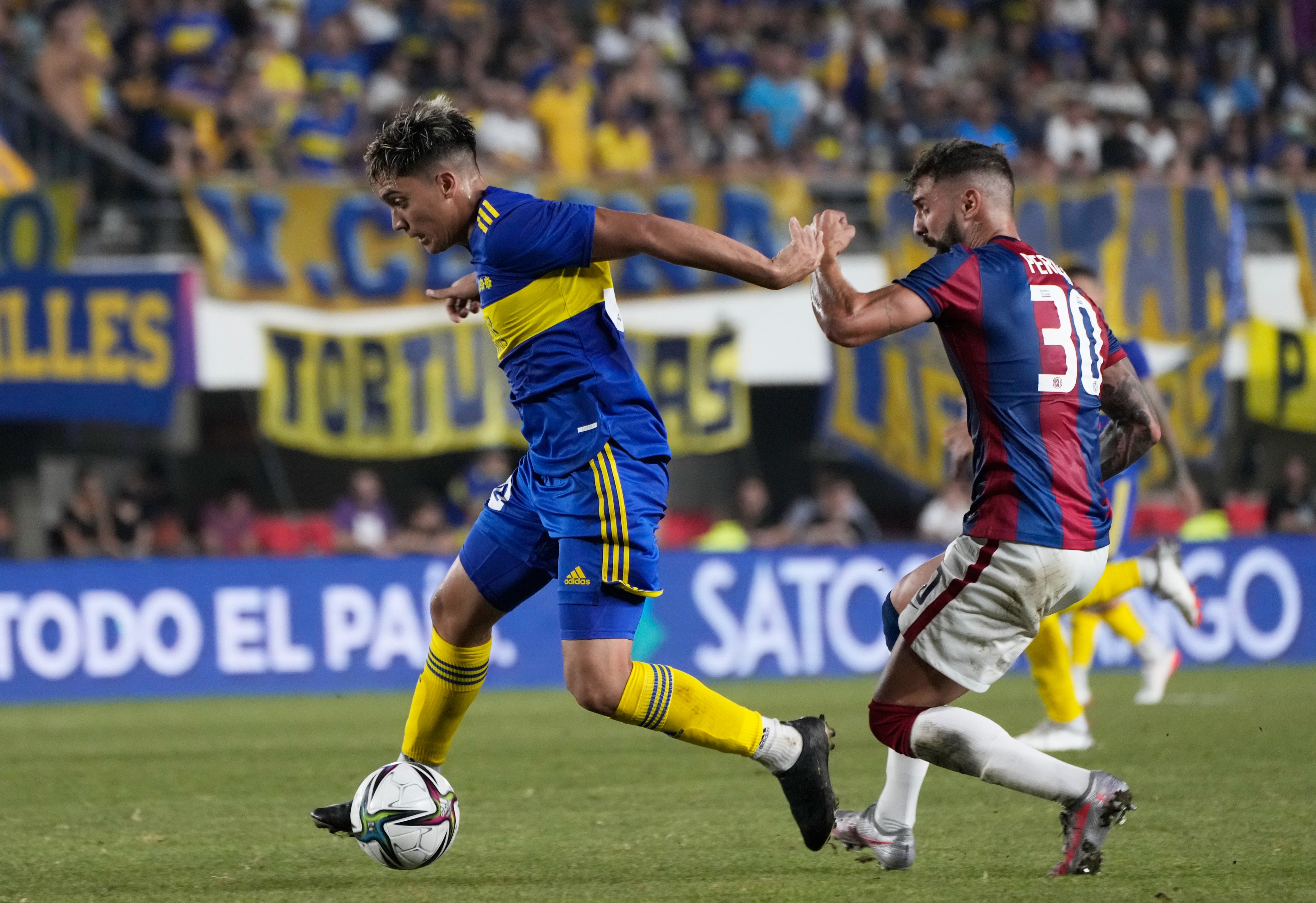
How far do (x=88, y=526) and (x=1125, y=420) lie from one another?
34.4 ft

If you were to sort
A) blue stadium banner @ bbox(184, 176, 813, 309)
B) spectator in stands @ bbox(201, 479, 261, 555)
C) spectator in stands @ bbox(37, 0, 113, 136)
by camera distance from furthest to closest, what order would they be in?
1. spectator in stands @ bbox(201, 479, 261, 555)
2. spectator in stands @ bbox(37, 0, 113, 136)
3. blue stadium banner @ bbox(184, 176, 813, 309)

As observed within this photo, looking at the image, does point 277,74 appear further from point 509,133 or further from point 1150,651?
point 1150,651

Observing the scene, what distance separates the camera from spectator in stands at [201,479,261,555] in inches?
571

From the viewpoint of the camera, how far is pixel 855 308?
4367 mm

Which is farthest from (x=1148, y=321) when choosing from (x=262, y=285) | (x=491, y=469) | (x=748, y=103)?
(x=262, y=285)

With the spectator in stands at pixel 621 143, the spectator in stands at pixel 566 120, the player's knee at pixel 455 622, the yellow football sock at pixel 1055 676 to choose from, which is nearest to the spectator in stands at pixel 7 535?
the spectator in stands at pixel 566 120

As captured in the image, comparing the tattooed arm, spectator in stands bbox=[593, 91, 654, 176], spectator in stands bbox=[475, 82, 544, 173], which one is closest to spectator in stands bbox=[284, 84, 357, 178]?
spectator in stands bbox=[475, 82, 544, 173]

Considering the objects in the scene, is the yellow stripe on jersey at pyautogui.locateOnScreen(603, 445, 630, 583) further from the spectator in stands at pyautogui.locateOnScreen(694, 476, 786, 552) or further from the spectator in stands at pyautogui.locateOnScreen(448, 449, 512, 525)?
the spectator in stands at pyautogui.locateOnScreen(448, 449, 512, 525)

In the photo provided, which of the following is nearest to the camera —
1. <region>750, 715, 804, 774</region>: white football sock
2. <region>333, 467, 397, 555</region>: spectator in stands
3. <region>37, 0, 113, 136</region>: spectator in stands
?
<region>750, 715, 804, 774</region>: white football sock

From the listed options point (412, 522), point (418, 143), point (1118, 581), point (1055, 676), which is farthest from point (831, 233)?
point (412, 522)

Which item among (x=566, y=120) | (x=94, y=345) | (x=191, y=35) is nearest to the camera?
(x=94, y=345)

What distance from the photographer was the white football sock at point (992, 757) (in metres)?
4.52

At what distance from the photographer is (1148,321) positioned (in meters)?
16.0

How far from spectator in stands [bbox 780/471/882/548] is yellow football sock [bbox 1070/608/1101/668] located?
5.15 meters
